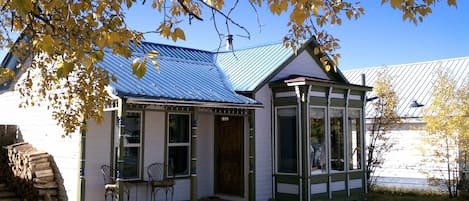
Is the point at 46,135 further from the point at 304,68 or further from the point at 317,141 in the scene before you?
the point at 304,68

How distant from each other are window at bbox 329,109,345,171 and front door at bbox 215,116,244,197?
8.58 ft

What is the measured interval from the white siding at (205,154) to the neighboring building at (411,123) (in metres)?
7.97

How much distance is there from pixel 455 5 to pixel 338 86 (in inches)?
400

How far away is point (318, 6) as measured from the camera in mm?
4332

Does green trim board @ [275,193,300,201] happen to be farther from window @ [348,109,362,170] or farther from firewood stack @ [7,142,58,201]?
firewood stack @ [7,142,58,201]

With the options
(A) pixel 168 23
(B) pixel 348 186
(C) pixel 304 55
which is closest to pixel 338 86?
(C) pixel 304 55

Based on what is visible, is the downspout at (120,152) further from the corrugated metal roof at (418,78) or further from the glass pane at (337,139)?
the corrugated metal roof at (418,78)

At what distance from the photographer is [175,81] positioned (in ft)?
40.9

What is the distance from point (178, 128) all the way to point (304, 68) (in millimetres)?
4564

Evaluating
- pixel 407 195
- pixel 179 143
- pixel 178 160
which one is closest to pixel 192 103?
pixel 179 143

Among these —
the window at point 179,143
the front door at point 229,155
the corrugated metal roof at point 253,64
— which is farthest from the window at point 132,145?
the corrugated metal roof at point 253,64

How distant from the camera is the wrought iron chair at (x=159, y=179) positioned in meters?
11.7

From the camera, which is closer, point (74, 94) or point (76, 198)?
point (74, 94)

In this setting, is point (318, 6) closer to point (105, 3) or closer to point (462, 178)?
point (105, 3)
